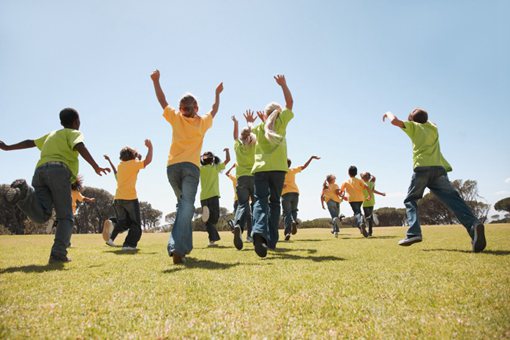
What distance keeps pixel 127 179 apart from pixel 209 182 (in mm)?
2157

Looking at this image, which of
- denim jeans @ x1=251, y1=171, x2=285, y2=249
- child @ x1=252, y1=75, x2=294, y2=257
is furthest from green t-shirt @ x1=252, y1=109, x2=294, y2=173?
denim jeans @ x1=251, y1=171, x2=285, y2=249

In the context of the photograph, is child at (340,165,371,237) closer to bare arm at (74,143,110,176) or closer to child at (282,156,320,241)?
child at (282,156,320,241)

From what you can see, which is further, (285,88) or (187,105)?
(285,88)

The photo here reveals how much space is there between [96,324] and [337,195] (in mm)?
12439

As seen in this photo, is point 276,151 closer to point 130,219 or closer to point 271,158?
point 271,158

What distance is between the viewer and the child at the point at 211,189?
29.0 feet

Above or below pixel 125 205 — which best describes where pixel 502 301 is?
below

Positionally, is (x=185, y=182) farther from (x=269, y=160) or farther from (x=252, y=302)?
(x=252, y=302)

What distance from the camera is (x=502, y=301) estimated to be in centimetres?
234

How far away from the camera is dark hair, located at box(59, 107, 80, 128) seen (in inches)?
220

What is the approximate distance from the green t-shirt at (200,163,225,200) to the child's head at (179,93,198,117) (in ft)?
12.3

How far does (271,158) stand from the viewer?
5758 millimetres

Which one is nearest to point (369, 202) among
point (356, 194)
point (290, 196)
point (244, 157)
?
point (356, 194)

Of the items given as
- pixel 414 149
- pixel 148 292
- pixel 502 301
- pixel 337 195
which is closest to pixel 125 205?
pixel 148 292
